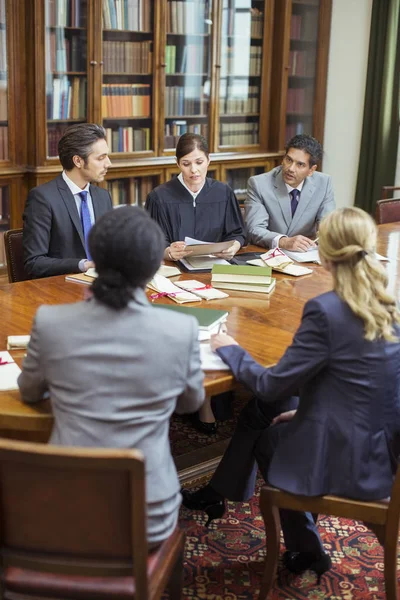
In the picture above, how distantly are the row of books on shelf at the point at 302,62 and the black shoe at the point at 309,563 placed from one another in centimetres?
489

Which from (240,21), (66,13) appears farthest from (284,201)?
(240,21)

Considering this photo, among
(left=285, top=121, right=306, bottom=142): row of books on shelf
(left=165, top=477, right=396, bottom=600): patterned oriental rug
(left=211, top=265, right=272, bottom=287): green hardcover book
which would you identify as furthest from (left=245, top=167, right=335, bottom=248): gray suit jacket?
(left=285, top=121, right=306, bottom=142): row of books on shelf

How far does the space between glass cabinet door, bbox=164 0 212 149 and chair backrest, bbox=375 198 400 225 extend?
1.87 meters

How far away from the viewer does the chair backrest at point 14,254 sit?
331cm

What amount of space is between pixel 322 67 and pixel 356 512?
17.5 ft

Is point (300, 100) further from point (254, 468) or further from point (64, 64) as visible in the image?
point (254, 468)

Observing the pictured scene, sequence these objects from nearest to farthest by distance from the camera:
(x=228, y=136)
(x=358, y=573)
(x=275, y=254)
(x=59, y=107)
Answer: (x=358, y=573) → (x=275, y=254) → (x=59, y=107) → (x=228, y=136)

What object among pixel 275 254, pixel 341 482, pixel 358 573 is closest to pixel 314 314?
pixel 341 482

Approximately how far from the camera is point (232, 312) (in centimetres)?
268

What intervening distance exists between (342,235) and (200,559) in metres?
1.16

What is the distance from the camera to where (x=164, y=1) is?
5.42m

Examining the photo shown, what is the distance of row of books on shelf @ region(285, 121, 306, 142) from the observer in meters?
6.57

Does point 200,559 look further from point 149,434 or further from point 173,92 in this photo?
point 173,92

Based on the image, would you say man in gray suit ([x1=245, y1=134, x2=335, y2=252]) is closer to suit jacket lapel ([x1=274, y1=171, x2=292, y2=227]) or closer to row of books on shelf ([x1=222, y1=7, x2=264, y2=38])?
suit jacket lapel ([x1=274, y1=171, x2=292, y2=227])
